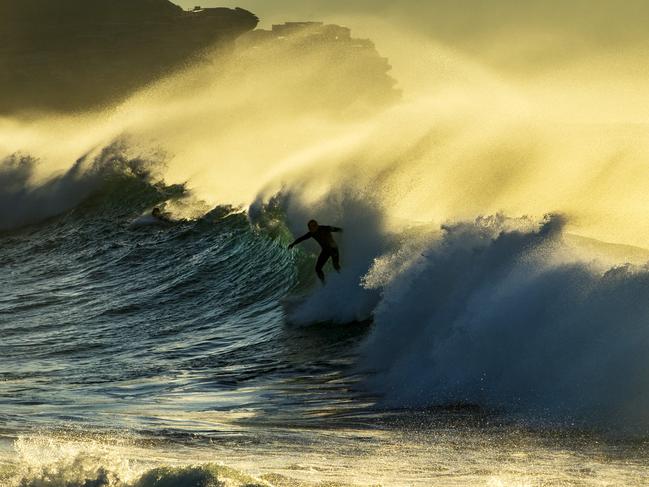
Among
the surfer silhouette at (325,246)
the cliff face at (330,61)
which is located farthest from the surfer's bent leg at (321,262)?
the cliff face at (330,61)

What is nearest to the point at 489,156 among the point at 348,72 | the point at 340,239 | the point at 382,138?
the point at 382,138

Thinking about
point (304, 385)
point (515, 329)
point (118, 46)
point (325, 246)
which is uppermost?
point (118, 46)

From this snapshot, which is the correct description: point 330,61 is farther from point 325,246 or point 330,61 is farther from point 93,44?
point 325,246

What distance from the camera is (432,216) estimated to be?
19828mm

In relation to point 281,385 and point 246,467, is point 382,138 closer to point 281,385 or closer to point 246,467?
point 281,385

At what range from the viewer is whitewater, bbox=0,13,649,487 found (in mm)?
8836

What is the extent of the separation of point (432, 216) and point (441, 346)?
27.2ft

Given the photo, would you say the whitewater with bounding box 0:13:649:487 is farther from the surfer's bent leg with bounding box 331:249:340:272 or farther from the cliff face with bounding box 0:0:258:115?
the cliff face with bounding box 0:0:258:115

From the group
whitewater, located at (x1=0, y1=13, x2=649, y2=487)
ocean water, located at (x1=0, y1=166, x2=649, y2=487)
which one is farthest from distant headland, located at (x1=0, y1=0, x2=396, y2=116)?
ocean water, located at (x1=0, y1=166, x2=649, y2=487)

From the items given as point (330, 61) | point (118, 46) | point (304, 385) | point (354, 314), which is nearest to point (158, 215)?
point (354, 314)

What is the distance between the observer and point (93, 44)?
126 meters

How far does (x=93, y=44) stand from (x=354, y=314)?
115368mm

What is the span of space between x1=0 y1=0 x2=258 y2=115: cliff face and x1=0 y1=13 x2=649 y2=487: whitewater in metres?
87.9

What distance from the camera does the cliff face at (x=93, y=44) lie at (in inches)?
4628
